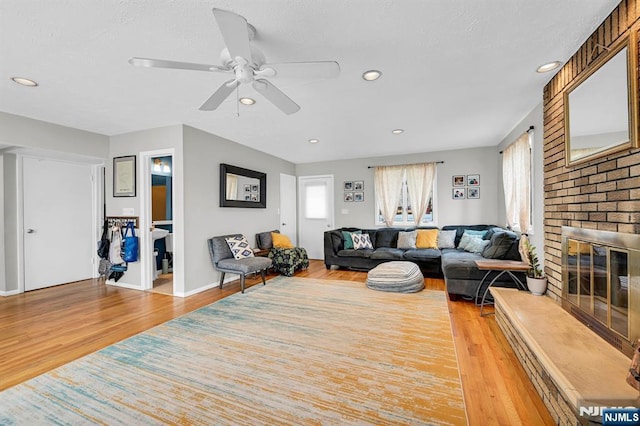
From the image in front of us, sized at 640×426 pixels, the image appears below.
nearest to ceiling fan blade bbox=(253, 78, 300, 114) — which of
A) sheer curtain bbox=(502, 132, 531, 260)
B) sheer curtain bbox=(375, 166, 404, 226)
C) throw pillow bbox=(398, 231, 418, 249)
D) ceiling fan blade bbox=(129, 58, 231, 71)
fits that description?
ceiling fan blade bbox=(129, 58, 231, 71)

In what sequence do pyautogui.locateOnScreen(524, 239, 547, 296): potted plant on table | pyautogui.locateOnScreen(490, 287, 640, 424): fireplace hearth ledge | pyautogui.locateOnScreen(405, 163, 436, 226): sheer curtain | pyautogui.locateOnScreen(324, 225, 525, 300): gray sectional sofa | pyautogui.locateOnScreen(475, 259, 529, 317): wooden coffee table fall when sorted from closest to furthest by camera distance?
pyautogui.locateOnScreen(490, 287, 640, 424): fireplace hearth ledge
pyautogui.locateOnScreen(524, 239, 547, 296): potted plant on table
pyautogui.locateOnScreen(475, 259, 529, 317): wooden coffee table
pyautogui.locateOnScreen(324, 225, 525, 300): gray sectional sofa
pyautogui.locateOnScreen(405, 163, 436, 226): sheer curtain

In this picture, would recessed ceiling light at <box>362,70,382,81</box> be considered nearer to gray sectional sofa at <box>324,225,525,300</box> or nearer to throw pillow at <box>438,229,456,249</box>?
gray sectional sofa at <box>324,225,525,300</box>

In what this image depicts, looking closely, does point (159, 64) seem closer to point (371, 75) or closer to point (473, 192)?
point (371, 75)

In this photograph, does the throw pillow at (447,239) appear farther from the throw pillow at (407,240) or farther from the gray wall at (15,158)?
the gray wall at (15,158)

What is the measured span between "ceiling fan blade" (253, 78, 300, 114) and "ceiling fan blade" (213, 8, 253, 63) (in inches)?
9.6

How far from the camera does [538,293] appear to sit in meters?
2.68

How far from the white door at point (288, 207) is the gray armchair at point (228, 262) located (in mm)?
2147

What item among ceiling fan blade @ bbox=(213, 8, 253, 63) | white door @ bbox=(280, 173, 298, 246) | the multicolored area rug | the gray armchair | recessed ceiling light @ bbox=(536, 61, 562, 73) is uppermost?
recessed ceiling light @ bbox=(536, 61, 562, 73)

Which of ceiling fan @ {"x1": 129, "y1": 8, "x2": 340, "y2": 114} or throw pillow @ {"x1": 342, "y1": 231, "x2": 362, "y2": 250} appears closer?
ceiling fan @ {"x1": 129, "y1": 8, "x2": 340, "y2": 114}

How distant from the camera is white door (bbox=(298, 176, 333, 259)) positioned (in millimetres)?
6719

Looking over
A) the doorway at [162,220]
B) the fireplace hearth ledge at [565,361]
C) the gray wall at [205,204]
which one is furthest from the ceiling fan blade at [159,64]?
the doorway at [162,220]

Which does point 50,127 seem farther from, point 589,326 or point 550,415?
point 589,326

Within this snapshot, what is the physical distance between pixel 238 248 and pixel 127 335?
1942mm

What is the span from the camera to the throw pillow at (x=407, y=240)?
17.7 ft
